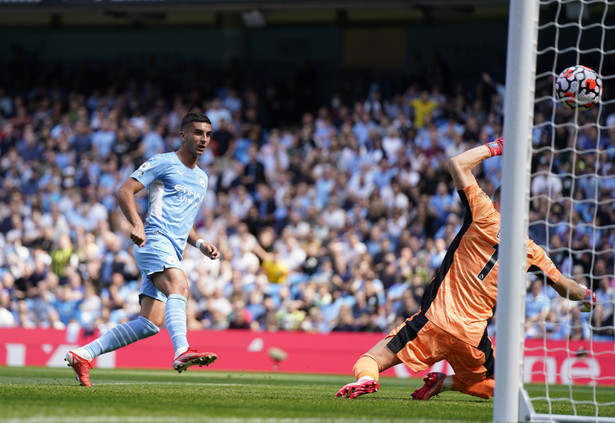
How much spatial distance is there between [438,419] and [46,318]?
12.9m

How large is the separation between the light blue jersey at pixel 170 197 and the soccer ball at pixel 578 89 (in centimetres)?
310

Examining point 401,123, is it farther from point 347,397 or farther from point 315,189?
point 347,397

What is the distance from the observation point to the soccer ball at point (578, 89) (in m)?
7.34

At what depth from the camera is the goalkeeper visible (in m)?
7.41

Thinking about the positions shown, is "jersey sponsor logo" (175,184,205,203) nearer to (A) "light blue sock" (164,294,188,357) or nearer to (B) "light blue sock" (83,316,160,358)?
(A) "light blue sock" (164,294,188,357)

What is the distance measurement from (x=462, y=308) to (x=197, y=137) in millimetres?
2586

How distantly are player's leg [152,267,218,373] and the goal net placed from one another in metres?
2.47

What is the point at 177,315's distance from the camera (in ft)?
25.1

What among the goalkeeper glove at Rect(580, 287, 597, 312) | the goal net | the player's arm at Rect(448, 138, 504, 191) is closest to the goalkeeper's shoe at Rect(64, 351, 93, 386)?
the player's arm at Rect(448, 138, 504, 191)

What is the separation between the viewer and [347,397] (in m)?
7.46

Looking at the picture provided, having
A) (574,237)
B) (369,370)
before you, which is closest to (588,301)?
(369,370)

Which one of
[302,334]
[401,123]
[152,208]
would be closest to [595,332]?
[302,334]

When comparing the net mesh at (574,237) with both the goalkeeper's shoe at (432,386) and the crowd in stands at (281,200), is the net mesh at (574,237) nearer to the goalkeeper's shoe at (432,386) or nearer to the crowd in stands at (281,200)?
the crowd in stands at (281,200)

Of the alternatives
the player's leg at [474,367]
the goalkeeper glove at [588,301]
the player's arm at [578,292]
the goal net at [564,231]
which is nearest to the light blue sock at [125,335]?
the player's leg at [474,367]
